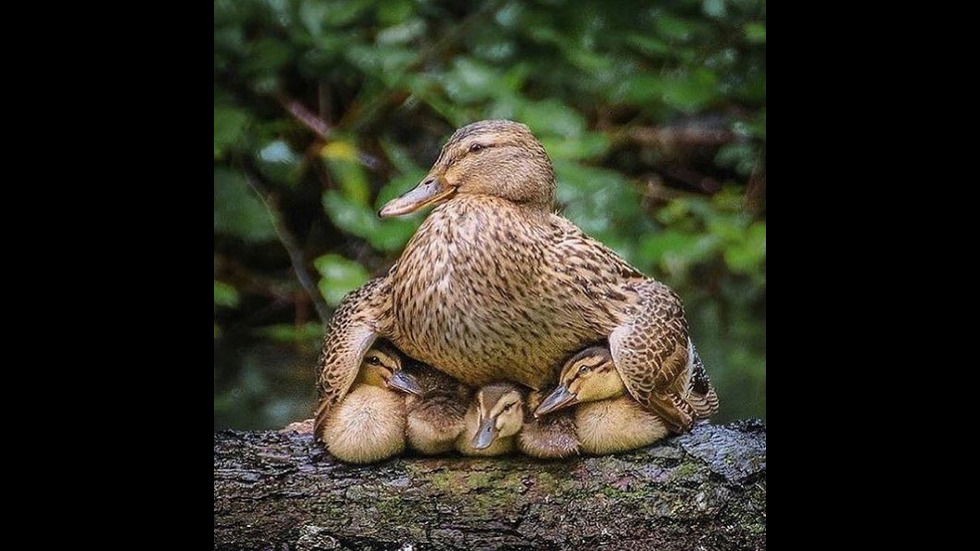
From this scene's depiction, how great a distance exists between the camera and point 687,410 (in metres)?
1.97

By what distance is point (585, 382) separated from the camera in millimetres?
1878

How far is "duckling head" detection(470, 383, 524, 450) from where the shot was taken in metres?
1.87

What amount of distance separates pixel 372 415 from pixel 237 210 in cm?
50

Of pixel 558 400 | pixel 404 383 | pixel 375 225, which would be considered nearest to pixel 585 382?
pixel 558 400

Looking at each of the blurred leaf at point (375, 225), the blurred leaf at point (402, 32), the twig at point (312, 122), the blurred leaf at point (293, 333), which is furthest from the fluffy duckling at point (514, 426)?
the blurred leaf at point (402, 32)

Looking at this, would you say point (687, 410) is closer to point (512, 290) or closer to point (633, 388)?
point (633, 388)

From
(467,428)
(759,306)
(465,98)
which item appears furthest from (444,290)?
(759,306)

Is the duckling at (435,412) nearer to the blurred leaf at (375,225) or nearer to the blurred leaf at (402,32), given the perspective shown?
the blurred leaf at (375,225)

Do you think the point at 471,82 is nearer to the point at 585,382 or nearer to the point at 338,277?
the point at 338,277

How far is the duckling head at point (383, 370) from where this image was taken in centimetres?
192

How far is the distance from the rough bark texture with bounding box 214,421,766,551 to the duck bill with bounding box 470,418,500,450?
1.6 inches

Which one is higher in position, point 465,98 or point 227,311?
point 465,98

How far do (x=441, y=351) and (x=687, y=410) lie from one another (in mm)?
383

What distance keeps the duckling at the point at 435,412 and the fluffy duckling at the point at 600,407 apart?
0.11m
